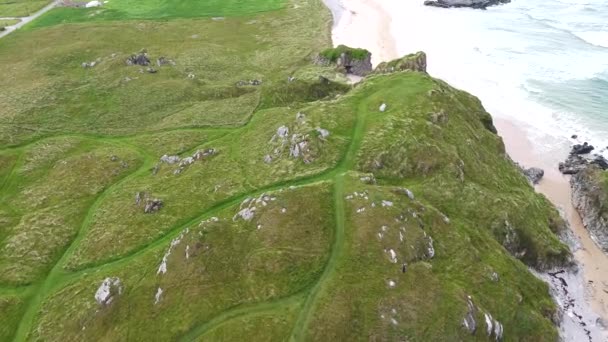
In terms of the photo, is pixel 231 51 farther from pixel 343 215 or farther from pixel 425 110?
pixel 343 215

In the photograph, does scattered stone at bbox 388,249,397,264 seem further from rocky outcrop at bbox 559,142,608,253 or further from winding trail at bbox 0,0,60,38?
winding trail at bbox 0,0,60,38

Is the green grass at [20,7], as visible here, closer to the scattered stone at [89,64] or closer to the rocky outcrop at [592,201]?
the scattered stone at [89,64]

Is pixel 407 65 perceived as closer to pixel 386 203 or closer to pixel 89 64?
pixel 386 203

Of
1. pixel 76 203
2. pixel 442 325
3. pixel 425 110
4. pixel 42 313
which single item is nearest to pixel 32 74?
pixel 76 203

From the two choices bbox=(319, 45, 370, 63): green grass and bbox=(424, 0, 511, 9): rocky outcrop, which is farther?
bbox=(424, 0, 511, 9): rocky outcrop

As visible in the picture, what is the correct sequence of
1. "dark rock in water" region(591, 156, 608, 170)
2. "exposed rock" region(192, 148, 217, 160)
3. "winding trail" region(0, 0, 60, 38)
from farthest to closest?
"winding trail" region(0, 0, 60, 38) < "dark rock in water" region(591, 156, 608, 170) < "exposed rock" region(192, 148, 217, 160)

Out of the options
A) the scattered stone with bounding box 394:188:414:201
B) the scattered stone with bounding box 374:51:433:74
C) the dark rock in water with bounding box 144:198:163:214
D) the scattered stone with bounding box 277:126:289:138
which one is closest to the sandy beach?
the scattered stone with bounding box 374:51:433:74
